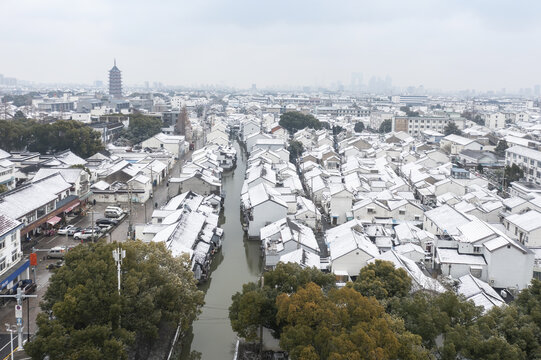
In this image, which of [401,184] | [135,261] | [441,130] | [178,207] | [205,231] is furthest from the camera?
[441,130]

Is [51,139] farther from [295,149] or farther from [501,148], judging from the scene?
[501,148]

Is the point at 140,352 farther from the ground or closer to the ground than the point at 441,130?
closer to the ground

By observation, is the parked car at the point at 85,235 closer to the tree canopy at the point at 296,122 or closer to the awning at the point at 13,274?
the awning at the point at 13,274

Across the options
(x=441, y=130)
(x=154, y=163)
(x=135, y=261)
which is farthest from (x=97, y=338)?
(x=441, y=130)

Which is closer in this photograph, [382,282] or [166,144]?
[382,282]

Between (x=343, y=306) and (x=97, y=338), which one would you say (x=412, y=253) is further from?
(x=97, y=338)

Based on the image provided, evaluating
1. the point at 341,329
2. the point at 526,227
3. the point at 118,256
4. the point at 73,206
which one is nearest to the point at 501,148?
the point at 526,227
